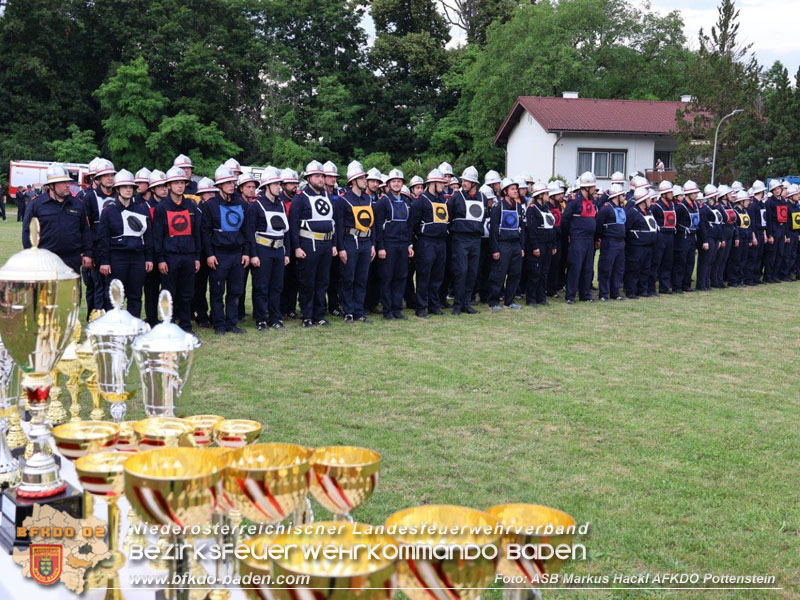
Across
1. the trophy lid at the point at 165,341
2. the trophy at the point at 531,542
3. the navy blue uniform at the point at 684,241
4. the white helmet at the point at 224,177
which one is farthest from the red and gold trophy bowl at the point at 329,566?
the navy blue uniform at the point at 684,241

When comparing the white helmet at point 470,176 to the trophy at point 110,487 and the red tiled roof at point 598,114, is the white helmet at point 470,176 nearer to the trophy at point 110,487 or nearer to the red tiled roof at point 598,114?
the trophy at point 110,487

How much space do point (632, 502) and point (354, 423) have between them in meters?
2.17

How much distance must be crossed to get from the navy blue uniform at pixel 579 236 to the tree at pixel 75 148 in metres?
33.5

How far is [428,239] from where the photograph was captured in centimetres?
1125

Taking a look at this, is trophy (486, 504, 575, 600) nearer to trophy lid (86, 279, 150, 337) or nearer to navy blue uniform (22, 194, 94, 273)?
trophy lid (86, 279, 150, 337)

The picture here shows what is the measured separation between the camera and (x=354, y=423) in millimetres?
5719

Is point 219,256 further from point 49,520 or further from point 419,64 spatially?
point 419,64

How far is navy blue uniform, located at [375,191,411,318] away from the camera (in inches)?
430

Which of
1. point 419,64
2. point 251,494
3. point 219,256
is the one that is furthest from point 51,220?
point 419,64

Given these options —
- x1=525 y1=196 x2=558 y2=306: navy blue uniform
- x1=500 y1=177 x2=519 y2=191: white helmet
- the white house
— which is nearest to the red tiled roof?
the white house

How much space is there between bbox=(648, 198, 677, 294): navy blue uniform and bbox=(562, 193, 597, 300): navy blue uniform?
5.85 feet

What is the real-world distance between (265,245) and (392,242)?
1.98 meters

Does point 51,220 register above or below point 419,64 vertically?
below

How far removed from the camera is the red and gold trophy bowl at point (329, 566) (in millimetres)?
1606
